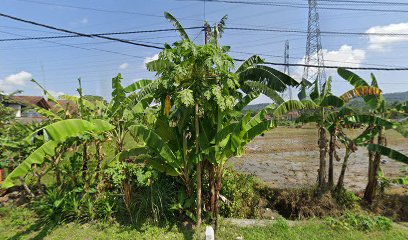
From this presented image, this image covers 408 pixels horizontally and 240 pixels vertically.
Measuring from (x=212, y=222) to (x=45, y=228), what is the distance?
3771mm

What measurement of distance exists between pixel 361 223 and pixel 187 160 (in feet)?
13.8

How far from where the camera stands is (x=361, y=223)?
5.40m

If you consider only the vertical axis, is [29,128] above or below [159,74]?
below

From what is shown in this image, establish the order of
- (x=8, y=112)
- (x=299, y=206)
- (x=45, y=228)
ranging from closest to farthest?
(x=45, y=228) < (x=299, y=206) < (x=8, y=112)

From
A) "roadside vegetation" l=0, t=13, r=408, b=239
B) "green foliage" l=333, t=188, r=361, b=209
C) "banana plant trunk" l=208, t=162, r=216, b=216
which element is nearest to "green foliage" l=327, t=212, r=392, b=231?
"roadside vegetation" l=0, t=13, r=408, b=239

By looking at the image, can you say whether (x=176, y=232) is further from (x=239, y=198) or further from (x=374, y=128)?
(x=374, y=128)

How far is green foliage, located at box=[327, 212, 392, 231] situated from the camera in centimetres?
531

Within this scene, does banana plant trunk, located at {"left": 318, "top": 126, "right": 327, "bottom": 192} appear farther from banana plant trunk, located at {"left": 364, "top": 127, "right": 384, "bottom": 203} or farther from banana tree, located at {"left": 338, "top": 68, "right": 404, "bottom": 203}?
banana plant trunk, located at {"left": 364, "top": 127, "right": 384, "bottom": 203}

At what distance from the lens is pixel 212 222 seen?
5.50 meters

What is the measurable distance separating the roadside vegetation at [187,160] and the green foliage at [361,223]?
23mm

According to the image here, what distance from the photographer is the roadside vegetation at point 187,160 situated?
481 centimetres

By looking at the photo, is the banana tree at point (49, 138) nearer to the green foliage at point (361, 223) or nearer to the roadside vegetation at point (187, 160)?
the roadside vegetation at point (187, 160)

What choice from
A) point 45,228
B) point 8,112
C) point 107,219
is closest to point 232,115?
point 107,219

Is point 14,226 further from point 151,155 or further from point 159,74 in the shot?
point 159,74
